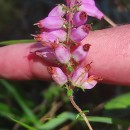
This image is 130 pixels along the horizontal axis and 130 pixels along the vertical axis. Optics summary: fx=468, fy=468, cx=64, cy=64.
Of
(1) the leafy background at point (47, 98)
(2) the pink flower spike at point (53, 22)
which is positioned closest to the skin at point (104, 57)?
(1) the leafy background at point (47, 98)

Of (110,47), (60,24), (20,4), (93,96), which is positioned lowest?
(93,96)

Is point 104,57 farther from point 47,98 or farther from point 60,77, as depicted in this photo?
point 47,98

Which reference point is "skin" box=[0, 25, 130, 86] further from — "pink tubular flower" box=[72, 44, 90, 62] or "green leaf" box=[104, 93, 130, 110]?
"green leaf" box=[104, 93, 130, 110]

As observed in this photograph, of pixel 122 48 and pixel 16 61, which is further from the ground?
pixel 122 48

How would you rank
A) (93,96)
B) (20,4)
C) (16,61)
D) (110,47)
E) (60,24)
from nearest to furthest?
1. (60,24)
2. (110,47)
3. (16,61)
4. (93,96)
5. (20,4)

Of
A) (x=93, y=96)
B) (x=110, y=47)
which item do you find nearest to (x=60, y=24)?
(x=110, y=47)

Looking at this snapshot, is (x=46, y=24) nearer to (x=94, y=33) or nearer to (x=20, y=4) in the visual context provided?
(x=94, y=33)
